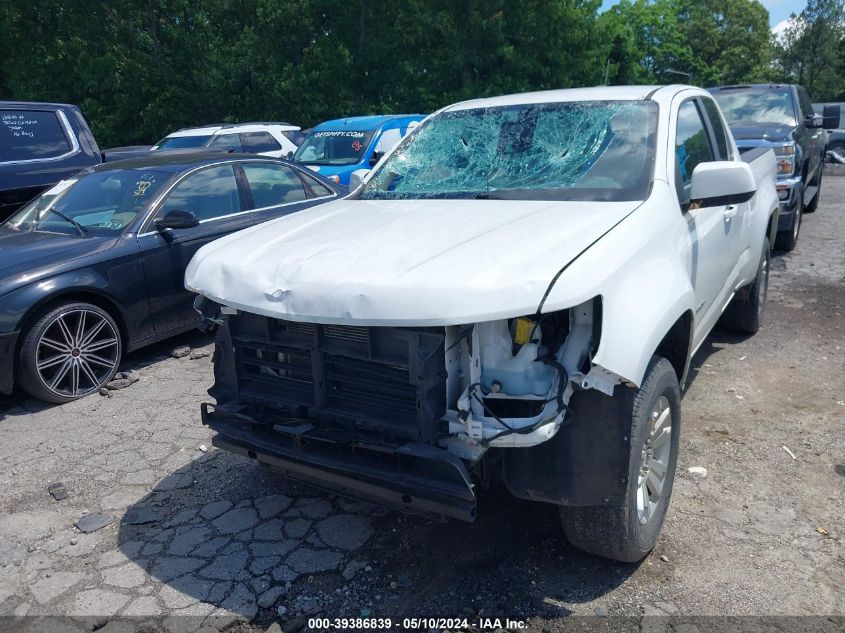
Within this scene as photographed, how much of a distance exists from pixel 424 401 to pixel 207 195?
4.35m

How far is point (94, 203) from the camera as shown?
596 centimetres

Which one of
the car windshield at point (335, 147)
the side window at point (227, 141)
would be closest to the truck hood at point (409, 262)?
the car windshield at point (335, 147)

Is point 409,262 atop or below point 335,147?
atop

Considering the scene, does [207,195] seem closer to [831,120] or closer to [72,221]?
[72,221]

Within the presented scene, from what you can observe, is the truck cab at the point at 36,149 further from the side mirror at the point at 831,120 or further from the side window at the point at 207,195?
the side mirror at the point at 831,120

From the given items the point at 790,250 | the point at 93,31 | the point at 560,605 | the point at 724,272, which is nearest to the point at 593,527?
the point at 560,605

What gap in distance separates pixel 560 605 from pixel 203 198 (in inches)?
185

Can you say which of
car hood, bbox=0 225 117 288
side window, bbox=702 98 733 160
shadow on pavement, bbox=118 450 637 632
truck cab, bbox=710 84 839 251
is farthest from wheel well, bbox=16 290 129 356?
truck cab, bbox=710 84 839 251

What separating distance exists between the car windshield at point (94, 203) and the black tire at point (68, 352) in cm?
79

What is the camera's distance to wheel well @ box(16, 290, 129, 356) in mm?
4875

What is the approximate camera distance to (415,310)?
243cm

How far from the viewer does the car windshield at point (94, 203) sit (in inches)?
226

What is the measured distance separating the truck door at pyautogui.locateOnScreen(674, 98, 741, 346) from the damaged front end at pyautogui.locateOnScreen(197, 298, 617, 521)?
132 cm

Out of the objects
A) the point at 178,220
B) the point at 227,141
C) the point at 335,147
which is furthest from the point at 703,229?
the point at 227,141
